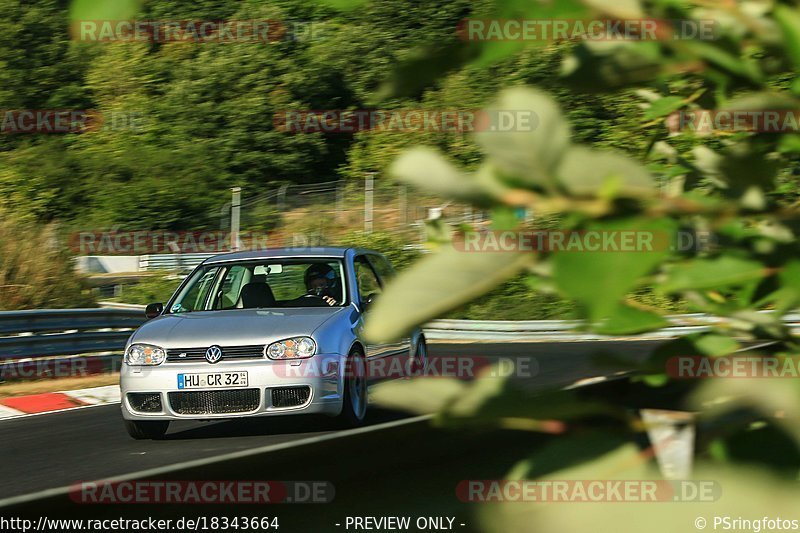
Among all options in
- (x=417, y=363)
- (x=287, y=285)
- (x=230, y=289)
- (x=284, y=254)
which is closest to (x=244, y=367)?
(x=284, y=254)

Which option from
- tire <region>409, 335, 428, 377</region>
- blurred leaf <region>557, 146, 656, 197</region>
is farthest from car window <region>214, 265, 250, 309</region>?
blurred leaf <region>557, 146, 656, 197</region>

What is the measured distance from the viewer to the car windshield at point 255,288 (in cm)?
971

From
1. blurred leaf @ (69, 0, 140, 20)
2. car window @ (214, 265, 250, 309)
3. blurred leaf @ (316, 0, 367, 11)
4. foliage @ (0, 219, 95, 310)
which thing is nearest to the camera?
blurred leaf @ (69, 0, 140, 20)

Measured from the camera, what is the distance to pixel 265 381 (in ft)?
27.3

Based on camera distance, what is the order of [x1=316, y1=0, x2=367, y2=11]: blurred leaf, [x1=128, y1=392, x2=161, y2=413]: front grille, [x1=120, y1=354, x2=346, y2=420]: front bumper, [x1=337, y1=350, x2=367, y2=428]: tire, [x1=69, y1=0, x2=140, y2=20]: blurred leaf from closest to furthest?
[x1=69, y1=0, x2=140, y2=20]: blurred leaf → [x1=316, y1=0, x2=367, y2=11]: blurred leaf → [x1=120, y1=354, x2=346, y2=420]: front bumper → [x1=128, y1=392, x2=161, y2=413]: front grille → [x1=337, y1=350, x2=367, y2=428]: tire

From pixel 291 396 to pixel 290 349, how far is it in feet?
1.16

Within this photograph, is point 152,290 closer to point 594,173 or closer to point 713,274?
point 713,274

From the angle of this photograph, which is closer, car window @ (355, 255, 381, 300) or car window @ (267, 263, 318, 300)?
car window @ (355, 255, 381, 300)

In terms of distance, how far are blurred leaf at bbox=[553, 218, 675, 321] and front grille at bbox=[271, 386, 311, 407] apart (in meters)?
7.56

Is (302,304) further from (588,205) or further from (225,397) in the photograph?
(588,205)

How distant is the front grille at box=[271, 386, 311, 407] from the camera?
27.6 ft

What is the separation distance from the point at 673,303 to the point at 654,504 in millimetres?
310

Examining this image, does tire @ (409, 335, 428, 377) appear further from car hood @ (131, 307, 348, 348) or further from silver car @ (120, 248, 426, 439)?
car hood @ (131, 307, 348, 348)

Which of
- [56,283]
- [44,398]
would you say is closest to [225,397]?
[44,398]
